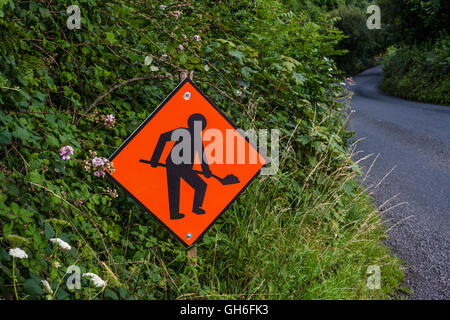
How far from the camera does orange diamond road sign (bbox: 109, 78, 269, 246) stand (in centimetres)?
204

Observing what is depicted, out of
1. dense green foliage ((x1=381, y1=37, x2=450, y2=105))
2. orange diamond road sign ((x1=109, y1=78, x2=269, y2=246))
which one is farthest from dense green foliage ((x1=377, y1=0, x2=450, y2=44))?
orange diamond road sign ((x1=109, y1=78, x2=269, y2=246))

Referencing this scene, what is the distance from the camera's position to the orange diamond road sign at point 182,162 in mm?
2045

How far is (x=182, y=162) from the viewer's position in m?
2.09

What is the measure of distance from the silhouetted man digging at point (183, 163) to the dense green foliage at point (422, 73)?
13341 millimetres

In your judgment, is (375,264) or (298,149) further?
(298,149)

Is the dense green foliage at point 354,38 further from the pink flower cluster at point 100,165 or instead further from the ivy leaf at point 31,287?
the ivy leaf at point 31,287

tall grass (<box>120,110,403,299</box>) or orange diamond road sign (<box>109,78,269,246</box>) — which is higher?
orange diamond road sign (<box>109,78,269,246</box>)

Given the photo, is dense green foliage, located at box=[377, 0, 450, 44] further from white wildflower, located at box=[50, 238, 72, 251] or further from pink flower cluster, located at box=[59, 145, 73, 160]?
white wildflower, located at box=[50, 238, 72, 251]

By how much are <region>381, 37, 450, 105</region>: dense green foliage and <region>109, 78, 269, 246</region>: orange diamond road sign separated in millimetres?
13243

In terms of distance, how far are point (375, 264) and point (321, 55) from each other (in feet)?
10.2

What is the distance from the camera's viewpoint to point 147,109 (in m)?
2.99

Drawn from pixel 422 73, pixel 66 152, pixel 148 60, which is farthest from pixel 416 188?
pixel 422 73
